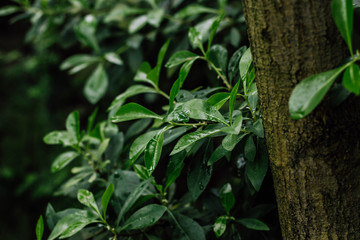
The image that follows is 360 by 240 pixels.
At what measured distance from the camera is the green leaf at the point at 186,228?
75cm

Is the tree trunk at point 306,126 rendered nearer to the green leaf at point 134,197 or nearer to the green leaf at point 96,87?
the green leaf at point 134,197

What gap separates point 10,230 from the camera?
2564 millimetres

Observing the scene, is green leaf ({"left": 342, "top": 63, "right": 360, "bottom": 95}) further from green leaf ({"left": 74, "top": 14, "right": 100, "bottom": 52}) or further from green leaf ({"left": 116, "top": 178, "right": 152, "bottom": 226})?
green leaf ({"left": 74, "top": 14, "right": 100, "bottom": 52})

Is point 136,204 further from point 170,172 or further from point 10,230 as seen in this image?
point 10,230

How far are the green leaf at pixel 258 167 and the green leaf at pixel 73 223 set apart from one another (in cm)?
35

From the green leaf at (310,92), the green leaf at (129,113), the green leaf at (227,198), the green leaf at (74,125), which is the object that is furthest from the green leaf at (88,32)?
the green leaf at (310,92)

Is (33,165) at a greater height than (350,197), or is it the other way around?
(350,197)

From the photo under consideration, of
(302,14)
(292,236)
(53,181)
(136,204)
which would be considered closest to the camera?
(302,14)

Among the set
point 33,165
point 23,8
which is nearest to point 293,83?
point 23,8

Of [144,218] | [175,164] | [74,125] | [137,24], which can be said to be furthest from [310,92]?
[137,24]

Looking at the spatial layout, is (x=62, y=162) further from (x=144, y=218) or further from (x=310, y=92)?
(x=310, y=92)

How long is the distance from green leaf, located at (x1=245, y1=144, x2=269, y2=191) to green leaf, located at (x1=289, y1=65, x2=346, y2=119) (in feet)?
0.69

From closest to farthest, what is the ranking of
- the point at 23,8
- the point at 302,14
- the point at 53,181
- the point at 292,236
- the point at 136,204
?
the point at 302,14
the point at 292,236
the point at 136,204
the point at 23,8
the point at 53,181

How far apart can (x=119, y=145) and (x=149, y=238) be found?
0.28 m
